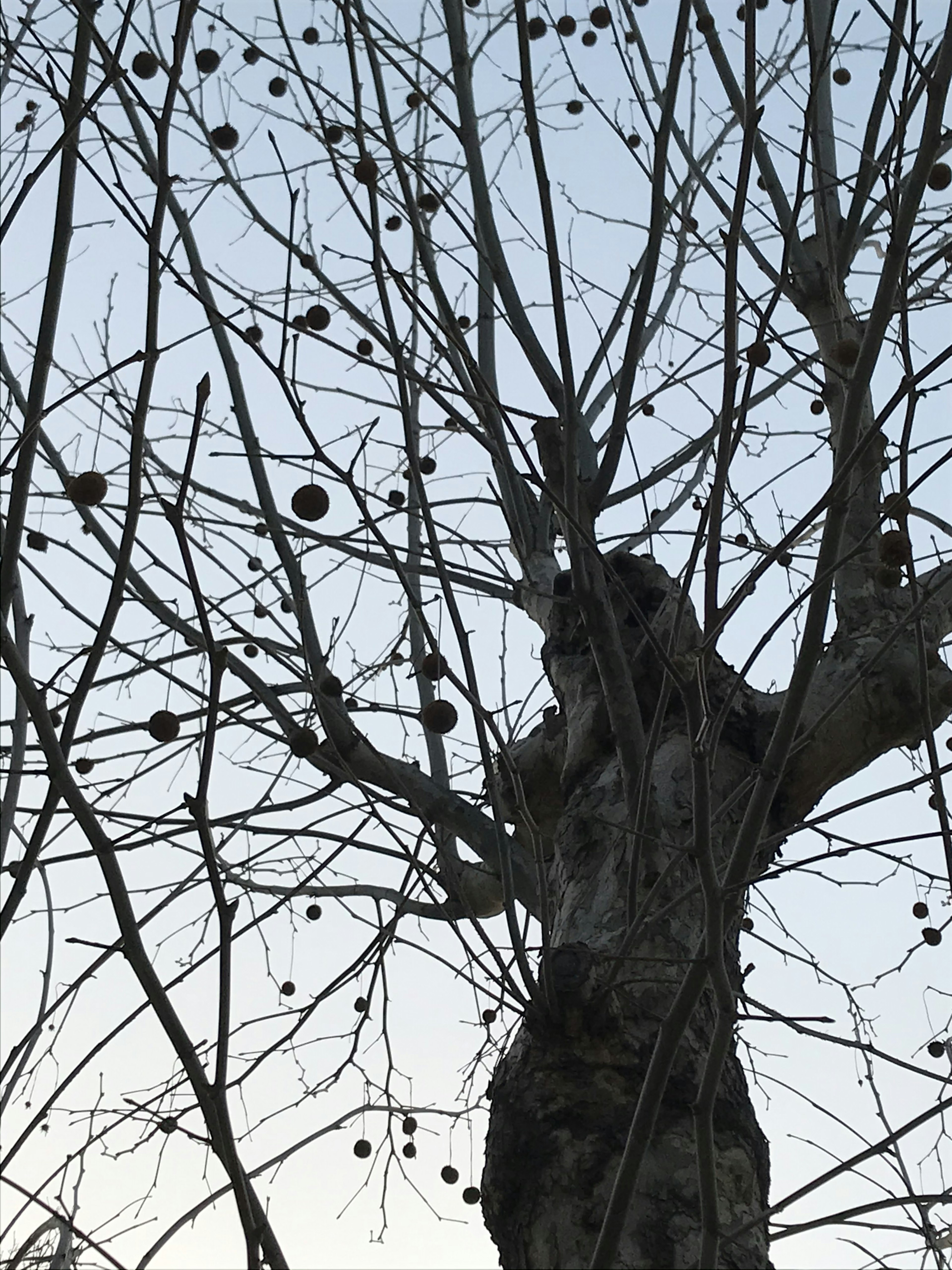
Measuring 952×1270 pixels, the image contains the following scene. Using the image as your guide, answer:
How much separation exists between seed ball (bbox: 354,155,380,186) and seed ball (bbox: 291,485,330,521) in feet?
1.30

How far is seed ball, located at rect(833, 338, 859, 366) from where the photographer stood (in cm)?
186

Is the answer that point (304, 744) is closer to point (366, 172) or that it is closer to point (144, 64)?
point (366, 172)

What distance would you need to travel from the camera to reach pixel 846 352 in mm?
1875

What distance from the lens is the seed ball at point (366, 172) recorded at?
1.61 metres

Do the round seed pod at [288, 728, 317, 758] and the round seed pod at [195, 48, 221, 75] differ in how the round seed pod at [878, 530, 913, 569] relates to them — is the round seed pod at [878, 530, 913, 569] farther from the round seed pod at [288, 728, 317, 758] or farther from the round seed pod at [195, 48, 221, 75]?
the round seed pod at [195, 48, 221, 75]

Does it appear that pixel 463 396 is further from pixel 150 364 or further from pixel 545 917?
pixel 545 917

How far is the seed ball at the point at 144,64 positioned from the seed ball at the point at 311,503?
0.95 metres

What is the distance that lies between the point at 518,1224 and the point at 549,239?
3.99 feet

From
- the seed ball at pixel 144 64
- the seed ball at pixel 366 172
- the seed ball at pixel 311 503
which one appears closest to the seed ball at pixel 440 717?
the seed ball at pixel 311 503

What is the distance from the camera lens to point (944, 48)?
1.21 metres

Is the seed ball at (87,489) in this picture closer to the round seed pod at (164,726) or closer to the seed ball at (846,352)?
the round seed pod at (164,726)

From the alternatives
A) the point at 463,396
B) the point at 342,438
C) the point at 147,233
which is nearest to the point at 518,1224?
the point at 463,396

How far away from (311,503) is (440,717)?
0.37m

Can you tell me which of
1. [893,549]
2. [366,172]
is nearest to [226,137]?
[366,172]
